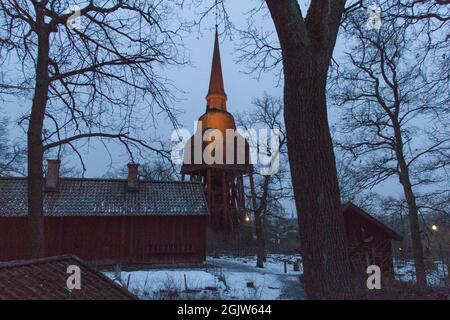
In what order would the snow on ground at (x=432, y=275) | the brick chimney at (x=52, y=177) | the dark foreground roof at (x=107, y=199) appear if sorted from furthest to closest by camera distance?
the brick chimney at (x=52, y=177) < the dark foreground roof at (x=107, y=199) < the snow on ground at (x=432, y=275)

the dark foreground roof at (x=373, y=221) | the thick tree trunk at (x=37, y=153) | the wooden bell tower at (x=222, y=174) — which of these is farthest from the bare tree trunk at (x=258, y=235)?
the thick tree trunk at (x=37, y=153)

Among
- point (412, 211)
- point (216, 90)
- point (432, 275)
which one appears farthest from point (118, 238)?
point (216, 90)

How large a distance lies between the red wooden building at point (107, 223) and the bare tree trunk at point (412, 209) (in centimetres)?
1155

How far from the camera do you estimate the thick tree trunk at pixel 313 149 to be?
3844mm

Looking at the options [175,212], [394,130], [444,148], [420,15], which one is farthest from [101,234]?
[420,15]

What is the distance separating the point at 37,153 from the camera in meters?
8.25

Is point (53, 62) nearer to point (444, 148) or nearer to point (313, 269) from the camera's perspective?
point (313, 269)

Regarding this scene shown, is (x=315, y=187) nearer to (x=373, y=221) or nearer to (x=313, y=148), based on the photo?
(x=313, y=148)

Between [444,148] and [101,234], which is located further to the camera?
[101,234]

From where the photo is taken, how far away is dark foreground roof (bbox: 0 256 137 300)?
4.53 meters

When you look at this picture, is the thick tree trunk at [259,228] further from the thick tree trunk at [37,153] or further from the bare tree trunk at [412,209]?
the thick tree trunk at [37,153]

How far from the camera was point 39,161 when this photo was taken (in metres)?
8.31
